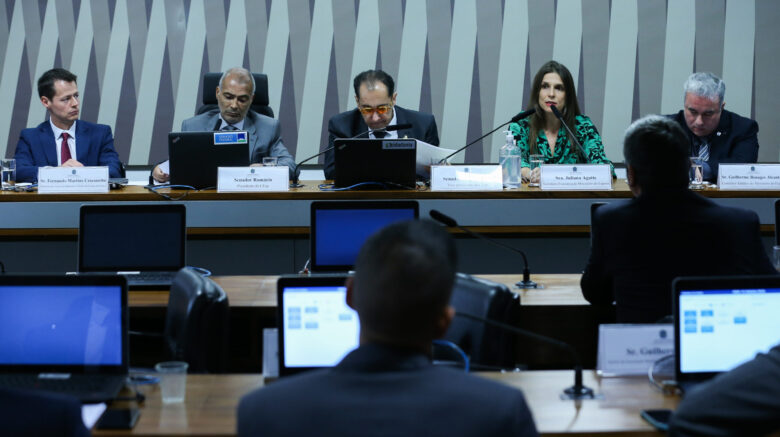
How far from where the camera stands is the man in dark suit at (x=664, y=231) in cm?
245

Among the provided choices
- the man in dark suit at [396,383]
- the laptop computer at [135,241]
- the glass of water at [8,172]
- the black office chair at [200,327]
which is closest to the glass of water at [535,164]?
the laptop computer at [135,241]

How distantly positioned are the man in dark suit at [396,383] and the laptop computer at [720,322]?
85cm

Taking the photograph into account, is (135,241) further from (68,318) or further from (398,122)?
(398,122)

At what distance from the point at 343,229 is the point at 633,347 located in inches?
59.8

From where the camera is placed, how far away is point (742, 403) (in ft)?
4.72

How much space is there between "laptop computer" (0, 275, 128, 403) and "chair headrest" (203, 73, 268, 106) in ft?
11.6

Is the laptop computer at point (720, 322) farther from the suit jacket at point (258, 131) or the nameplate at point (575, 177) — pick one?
the suit jacket at point (258, 131)

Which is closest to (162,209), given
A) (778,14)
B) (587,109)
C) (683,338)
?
(683,338)

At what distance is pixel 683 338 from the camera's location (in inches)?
79.6

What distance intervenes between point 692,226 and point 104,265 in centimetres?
206

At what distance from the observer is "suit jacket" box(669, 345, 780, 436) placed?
56.4 inches

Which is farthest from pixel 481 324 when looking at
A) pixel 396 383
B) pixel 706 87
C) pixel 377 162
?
pixel 706 87

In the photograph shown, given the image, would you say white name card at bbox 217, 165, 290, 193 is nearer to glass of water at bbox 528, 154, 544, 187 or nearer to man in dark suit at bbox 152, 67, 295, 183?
man in dark suit at bbox 152, 67, 295, 183

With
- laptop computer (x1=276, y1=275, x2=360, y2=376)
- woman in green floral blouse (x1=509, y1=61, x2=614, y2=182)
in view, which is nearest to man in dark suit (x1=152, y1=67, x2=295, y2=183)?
Answer: woman in green floral blouse (x1=509, y1=61, x2=614, y2=182)
